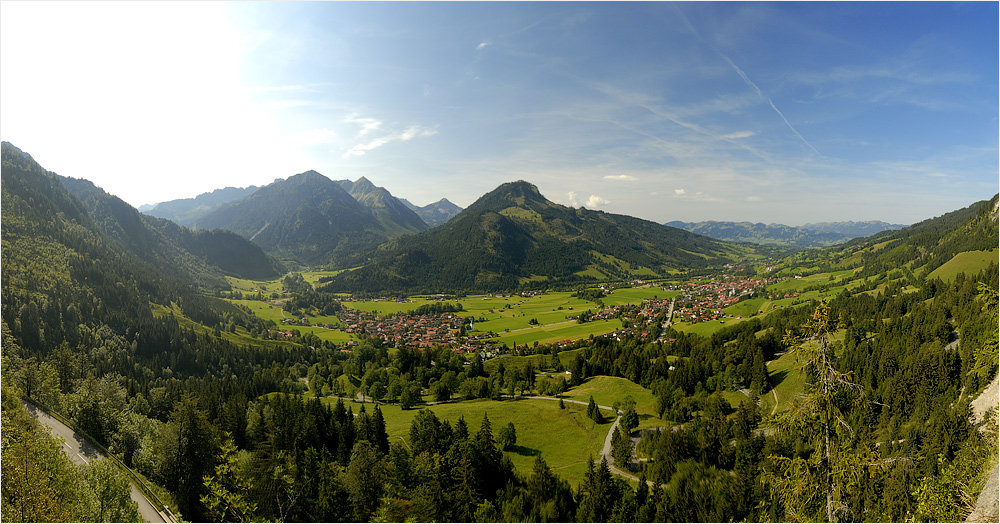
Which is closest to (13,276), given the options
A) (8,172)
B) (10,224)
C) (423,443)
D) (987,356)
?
(10,224)

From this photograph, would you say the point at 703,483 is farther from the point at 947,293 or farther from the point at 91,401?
the point at 947,293

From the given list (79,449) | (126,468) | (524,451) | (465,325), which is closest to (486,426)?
(524,451)

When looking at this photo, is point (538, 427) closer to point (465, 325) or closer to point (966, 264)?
point (465, 325)

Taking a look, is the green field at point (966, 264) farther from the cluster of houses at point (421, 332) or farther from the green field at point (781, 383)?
the cluster of houses at point (421, 332)

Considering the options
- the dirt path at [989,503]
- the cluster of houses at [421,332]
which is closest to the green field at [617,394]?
the cluster of houses at [421,332]

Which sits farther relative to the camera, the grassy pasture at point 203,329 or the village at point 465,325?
the grassy pasture at point 203,329
